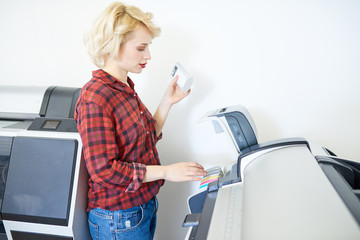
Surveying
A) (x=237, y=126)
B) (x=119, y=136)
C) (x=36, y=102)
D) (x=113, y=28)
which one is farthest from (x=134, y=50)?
(x=36, y=102)

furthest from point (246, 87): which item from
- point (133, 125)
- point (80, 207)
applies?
point (80, 207)

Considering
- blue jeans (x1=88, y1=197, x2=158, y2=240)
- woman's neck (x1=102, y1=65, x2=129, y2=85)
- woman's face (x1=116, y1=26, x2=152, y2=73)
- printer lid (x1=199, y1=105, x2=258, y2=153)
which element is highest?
woman's face (x1=116, y1=26, x2=152, y2=73)

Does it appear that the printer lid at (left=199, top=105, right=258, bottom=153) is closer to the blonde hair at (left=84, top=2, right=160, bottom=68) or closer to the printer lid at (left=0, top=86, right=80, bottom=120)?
the blonde hair at (left=84, top=2, right=160, bottom=68)

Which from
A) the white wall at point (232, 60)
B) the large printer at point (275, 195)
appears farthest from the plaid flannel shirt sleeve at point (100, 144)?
Answer: the white wall at point (232, 60)

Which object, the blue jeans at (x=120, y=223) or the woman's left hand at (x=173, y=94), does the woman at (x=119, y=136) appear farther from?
the woman's left hand at (x=173, y=94)

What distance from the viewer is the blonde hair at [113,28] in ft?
2.86

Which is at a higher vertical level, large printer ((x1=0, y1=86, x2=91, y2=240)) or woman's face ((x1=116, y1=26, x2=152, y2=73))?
woman's face ((x1=116, y1=26, x2=152, y2=73))

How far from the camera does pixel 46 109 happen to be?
1204 mm

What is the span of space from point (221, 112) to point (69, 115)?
0.65m

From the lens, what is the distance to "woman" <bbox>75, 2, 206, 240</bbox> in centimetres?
85

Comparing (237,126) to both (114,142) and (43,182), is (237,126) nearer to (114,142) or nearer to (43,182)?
(114,142)

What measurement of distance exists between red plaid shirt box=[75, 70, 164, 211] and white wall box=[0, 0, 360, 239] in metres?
0.42

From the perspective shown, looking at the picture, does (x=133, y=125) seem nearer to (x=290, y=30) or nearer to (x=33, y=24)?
(x=290, y=30)

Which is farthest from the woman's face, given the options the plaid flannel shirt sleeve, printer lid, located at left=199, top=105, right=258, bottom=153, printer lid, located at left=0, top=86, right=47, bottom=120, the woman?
printer lid, located at left=0, top=86, right=47, bottom=120
